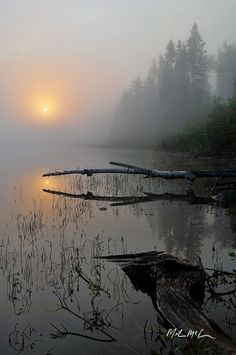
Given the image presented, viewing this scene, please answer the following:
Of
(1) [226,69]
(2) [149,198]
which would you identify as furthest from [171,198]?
(1) [226,69]

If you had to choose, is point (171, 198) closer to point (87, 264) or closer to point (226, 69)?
point (87, 264)

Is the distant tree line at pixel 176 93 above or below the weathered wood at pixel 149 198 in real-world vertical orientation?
above

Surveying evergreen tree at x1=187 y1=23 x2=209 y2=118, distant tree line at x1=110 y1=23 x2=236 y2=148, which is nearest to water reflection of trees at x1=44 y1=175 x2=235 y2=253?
distant tree line at x1=110 y1=23 x2=236 y2=148

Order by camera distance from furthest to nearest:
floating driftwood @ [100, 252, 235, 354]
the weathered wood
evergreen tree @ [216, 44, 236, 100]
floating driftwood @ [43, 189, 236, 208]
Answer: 1. evergreen tree @ [216, 44, 236, 100]
2. the weathered wood
3. floating driftwood @ [43, 189, 236, 208]
4. floating driftwood @ [100, 252, 235, 354]

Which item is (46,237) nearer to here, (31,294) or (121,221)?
(121,221)

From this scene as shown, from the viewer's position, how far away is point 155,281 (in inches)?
239

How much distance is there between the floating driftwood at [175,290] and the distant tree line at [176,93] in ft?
168

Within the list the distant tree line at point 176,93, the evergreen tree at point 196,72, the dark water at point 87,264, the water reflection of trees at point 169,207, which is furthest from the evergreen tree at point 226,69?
the dark water at point 87,264

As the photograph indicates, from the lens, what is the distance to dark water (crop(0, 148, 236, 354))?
5.10 metres

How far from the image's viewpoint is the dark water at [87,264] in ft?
16.7

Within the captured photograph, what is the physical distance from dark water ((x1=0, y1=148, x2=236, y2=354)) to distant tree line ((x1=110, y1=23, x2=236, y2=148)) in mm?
44766

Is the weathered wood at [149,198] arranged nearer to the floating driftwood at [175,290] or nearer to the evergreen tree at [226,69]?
the floating driftwood at [175,290]

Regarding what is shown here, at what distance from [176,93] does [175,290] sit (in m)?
73.0

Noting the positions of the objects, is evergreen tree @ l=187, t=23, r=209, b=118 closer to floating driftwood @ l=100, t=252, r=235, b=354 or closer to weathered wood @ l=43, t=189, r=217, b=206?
weathered wood @ l=43, t=189, r=217, b=206
